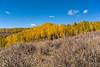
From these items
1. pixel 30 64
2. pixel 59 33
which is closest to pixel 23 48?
pixel 30 64

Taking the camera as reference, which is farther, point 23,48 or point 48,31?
point 48,31

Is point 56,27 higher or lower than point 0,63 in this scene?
higher

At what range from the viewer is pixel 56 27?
72.5 ft

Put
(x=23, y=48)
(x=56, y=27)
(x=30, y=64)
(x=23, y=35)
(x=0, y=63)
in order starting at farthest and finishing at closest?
(x=56, y=27) < (x=23, y=35) < (x=23, y=48) < (x=30, y=64) < (x=0, y=63)

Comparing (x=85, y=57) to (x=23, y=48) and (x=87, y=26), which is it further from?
(x=87, y=26)

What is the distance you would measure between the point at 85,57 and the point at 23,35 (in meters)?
15.2

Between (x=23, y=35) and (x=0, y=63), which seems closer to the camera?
(x=0, y=63)

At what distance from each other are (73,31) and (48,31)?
9.22ft

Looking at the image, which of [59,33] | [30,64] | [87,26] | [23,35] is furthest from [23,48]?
[87,26]

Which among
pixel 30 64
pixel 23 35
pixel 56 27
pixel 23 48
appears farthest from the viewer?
pixel 56 27

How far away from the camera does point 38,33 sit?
2058 cm

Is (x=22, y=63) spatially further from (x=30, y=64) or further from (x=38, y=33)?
(x=38, y=33)

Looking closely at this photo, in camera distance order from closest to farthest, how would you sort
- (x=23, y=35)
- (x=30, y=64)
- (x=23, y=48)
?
(x=30, y=64) < (x=23, y=48) < (x=23, y=35)

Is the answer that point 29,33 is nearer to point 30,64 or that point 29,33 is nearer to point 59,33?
point 59,33
